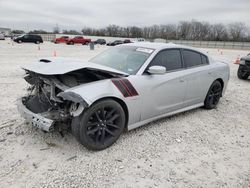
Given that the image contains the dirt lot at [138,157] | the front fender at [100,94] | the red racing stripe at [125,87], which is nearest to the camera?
the dirt lot at [138,157]

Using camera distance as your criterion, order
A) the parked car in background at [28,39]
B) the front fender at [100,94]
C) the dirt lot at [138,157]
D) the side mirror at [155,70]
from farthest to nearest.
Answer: the parked car in background at [28,39]
the side mirror at [155,70]
the front fender at [100,94]
the dirt lot at [138,157]

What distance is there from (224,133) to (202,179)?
152 centimetres

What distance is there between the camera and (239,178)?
2.58 metres

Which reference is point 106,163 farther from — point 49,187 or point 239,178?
point 239,178

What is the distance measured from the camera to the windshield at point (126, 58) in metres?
3.45

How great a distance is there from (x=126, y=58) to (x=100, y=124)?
1383 mm

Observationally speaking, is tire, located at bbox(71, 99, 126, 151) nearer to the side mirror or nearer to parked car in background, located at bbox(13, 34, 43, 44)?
the side mirror

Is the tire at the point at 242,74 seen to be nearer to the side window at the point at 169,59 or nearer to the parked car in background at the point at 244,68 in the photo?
the parked car in background at the point at 244,68

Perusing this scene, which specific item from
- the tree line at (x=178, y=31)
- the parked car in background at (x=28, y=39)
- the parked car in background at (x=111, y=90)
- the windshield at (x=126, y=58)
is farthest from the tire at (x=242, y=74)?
the tree line at (x=178, y=31)

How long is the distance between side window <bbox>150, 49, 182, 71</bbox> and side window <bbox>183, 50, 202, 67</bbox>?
0.63ft

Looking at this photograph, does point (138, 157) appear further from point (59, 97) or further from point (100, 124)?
point (59, 97)

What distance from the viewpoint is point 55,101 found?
2928mm

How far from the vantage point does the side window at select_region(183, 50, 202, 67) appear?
4.12m

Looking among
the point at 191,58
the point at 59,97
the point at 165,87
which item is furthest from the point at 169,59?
the point at 59,97
